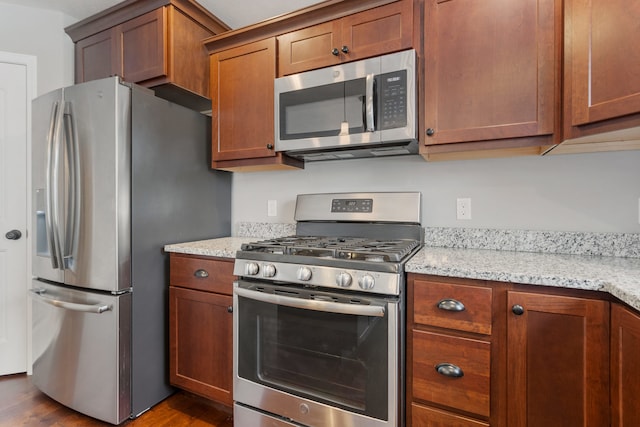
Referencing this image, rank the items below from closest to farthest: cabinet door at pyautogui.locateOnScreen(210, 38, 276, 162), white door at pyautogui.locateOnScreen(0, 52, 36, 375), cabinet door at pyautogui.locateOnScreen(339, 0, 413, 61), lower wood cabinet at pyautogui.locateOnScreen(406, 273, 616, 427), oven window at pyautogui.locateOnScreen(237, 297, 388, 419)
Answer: lower wood cabinet at pyautogui.locateOnScreen(406, 273, 616, 427) < oven window at pyautogui.locateOnScreen(237, 297, 388, 419) < cabinet door at pyautogui.locateOnScreen(339, 0, 413, 61) < cabinet door at pyautogui.locateOnScreen(210, 38, 276, 162) < white door at pyautogui.locateOnScreen(0, 52, 36, 375)

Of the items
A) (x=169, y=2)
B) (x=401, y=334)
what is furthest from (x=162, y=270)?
(x=169, y=2)

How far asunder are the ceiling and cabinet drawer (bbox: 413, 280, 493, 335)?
189 cm

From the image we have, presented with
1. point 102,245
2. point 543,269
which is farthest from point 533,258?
point 102,245

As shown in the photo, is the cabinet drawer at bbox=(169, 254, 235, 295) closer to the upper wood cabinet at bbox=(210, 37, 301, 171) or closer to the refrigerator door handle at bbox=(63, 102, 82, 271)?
the refrigerator door handle at bbox=(63, 102, 82, 271)

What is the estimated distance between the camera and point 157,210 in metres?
1.80

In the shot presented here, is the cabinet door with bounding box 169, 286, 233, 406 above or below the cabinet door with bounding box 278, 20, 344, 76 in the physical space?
below

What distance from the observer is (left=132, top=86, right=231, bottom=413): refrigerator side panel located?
1.69 meters

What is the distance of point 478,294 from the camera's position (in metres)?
1.15

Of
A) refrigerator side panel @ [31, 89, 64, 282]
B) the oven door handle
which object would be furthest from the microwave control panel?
refrigerator side panel @ [31, 89, 64, 282]

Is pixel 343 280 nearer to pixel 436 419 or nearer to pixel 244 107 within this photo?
pixel 436 419

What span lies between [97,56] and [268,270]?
2030 mm

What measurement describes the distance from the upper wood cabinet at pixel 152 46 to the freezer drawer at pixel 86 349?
1.34 metres

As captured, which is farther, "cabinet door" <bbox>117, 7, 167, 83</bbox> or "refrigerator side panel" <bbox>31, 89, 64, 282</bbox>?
"cabinet door" <bbox>117, 7, 167, 83</bbox>

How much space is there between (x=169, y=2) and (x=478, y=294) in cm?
228
